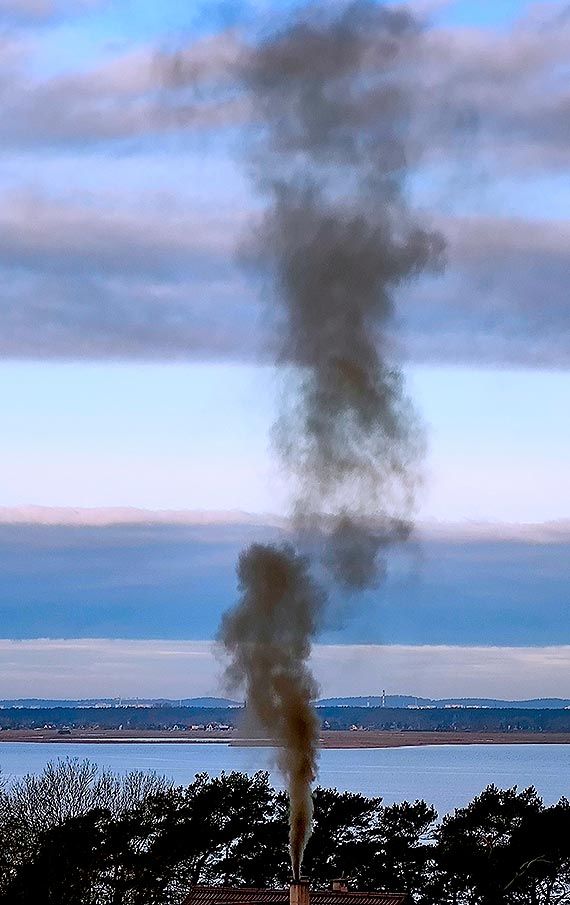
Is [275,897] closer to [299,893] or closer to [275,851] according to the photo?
[299,893]

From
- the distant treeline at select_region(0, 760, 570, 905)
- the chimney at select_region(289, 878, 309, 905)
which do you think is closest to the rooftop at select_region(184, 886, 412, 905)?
the distant treeline at select_region(0, 760, 570, 905)

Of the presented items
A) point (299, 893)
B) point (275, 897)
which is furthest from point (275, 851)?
point (299, 893)

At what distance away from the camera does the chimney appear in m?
24.9

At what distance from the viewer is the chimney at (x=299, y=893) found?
24891 mm

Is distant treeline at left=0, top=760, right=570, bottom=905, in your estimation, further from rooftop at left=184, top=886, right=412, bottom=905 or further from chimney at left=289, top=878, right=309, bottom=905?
Result: chimney at left=289, top=878, right=309, bottom=905

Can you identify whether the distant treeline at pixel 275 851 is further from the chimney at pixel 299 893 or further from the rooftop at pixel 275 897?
the chimney at pixel 299 893

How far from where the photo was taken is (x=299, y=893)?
81.8ft

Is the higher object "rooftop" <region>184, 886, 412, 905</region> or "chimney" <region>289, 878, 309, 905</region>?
"chimney" <region>289, 878, 309, 905</region>

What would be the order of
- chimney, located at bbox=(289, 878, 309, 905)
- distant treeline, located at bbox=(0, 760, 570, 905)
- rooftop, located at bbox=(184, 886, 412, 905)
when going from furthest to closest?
distant treeline, located at bbox=(0, 760, 570, 905)
rooftop, located at bbox=(184, 886, 412, 905)
chimney, located at bbox=(289, 878, 309, 905)

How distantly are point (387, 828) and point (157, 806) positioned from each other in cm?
696

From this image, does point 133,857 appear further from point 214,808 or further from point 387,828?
point 387,828

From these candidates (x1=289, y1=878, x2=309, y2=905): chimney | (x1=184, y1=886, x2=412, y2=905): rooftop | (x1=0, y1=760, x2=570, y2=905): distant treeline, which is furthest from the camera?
(x1=0, y1=760, x2=570, y2=905): distant treeline

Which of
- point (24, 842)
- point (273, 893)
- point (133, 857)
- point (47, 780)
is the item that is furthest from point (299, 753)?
point (47, 780)

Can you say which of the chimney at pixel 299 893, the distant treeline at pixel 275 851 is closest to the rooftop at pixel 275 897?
the distant treeline at pixel 275 851
